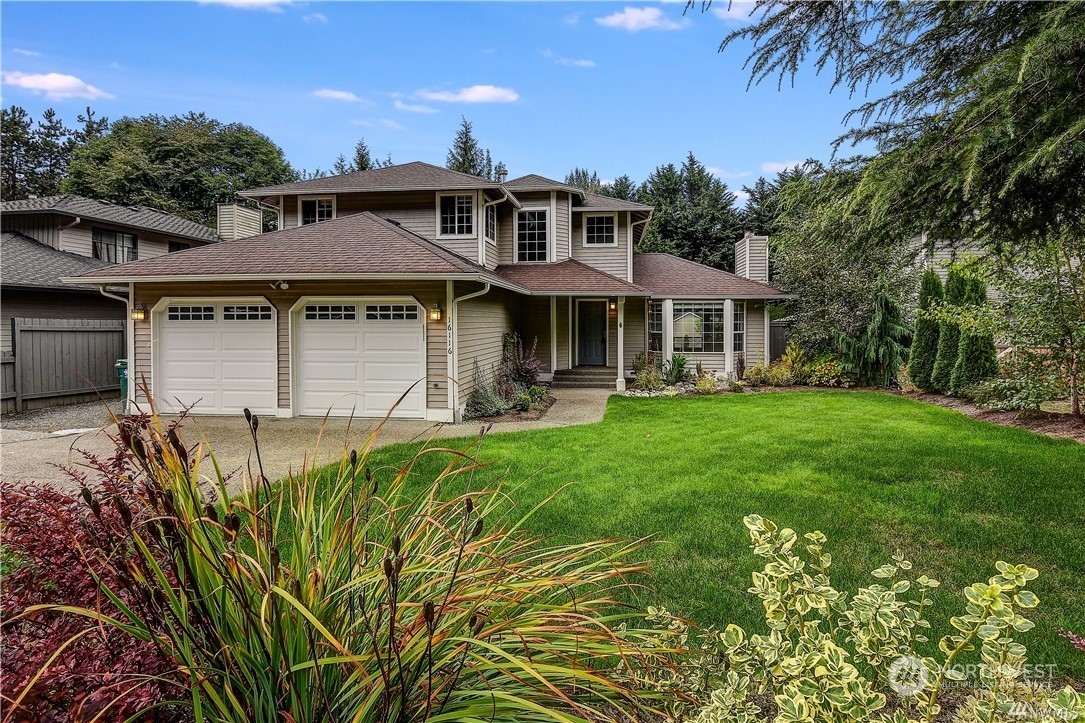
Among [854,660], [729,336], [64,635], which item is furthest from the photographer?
[729,336]

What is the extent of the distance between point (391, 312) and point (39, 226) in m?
12.9

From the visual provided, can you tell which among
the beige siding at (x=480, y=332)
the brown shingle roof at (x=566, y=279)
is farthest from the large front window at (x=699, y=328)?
the beige siding at (x=480, y=332)

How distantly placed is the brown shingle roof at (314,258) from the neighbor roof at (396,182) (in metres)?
1.95

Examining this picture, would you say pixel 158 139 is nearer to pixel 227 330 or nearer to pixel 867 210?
pixel 227 330

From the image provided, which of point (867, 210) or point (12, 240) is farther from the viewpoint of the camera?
point (12, 240)

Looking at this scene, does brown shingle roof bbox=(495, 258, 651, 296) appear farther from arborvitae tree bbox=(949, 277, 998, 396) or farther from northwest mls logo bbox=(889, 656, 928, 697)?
northwest mls logo bbox=(889, 656, 928, 697)

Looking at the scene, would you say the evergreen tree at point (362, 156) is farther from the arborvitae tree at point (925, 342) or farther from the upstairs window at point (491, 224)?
the arborvitae tree at point (925, 342)

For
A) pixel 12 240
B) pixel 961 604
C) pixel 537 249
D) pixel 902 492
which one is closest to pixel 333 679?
pixel 961 604

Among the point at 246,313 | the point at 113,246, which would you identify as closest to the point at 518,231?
the point at 246,313

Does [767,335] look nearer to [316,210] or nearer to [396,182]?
[396,182]

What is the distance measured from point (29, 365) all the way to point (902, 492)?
15.0 metres

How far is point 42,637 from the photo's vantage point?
1665mm

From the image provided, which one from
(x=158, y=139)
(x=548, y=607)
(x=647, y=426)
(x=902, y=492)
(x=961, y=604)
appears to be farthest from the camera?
(x=158, y=139)

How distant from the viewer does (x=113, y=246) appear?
1723cm
